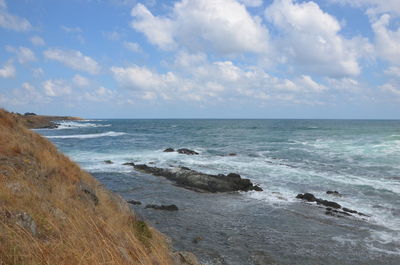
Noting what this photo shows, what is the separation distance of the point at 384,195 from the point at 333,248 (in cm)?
1050

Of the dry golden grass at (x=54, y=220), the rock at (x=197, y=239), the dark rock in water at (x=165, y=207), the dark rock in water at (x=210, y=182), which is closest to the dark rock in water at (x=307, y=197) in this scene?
the dark rock in water at (x=210, y=182)

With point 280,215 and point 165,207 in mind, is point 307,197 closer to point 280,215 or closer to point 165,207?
point 280,215

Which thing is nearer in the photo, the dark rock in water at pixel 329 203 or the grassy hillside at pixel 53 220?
the grassy hillside at pixel 53 220

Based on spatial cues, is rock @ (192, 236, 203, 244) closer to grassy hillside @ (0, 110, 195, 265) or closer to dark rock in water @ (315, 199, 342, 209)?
grassy hillside @ (0, 110, 195, 265)

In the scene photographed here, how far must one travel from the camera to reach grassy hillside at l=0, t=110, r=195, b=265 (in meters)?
3.47

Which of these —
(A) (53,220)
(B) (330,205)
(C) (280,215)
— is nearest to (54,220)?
(A) (53,220)

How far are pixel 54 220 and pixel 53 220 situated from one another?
2 centimetres

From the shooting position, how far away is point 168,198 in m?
18.5

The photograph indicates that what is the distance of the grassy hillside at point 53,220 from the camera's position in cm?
347

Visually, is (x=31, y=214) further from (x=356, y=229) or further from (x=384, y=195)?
(x=384, y=195)

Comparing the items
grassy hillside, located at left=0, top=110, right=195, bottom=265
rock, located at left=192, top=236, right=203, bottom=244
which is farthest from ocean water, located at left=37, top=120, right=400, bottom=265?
grassy hillside, located at left=0, top=110, right=195, bottom=265

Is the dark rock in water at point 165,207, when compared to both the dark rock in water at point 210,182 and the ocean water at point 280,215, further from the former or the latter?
the dark rock in water at point 210,182

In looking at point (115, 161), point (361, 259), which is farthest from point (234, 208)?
point (115, 161)

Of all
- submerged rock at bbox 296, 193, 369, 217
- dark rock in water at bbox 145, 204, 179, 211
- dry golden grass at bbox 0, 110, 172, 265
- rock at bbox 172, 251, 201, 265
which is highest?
dry golden grass at bbox 0, 110, 172, 265
